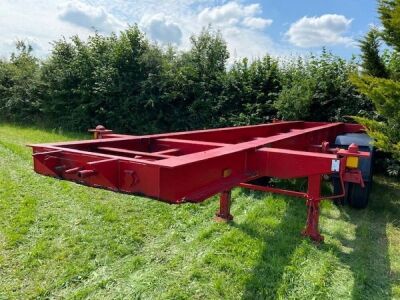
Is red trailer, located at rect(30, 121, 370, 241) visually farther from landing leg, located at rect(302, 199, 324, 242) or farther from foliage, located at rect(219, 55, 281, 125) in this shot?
foliage, located at rect(219, 55, 281, 125)

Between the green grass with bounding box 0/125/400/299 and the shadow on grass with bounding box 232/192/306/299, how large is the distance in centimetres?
1

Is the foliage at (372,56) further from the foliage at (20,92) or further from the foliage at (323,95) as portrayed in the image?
the foliage at (20,92)

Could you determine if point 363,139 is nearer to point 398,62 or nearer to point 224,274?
point 398,62

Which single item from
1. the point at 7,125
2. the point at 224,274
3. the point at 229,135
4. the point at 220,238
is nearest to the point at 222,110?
the point at 229,135

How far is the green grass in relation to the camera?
9.25 ft

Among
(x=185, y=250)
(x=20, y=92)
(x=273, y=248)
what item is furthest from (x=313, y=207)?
(x=20, y=92)

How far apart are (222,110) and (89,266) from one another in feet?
22.4

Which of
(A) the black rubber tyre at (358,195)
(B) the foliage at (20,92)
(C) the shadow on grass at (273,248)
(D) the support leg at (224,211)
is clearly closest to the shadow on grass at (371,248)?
(A) the black rubber tyre at (358,195)

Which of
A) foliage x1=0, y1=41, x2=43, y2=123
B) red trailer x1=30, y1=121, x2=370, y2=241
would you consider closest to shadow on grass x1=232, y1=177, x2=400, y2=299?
red trailer x1=30, y1=121, x2=370, y2=241

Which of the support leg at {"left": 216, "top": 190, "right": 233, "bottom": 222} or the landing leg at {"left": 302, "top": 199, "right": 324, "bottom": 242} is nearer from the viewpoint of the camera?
the landing leg at {"left": 302, "top": 199, "right": 324, "bottom": 242}

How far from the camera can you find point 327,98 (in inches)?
313

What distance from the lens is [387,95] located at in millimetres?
5039

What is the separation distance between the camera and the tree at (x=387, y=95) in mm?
4914

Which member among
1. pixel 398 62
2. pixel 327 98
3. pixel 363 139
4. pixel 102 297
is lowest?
pixel 102 297
